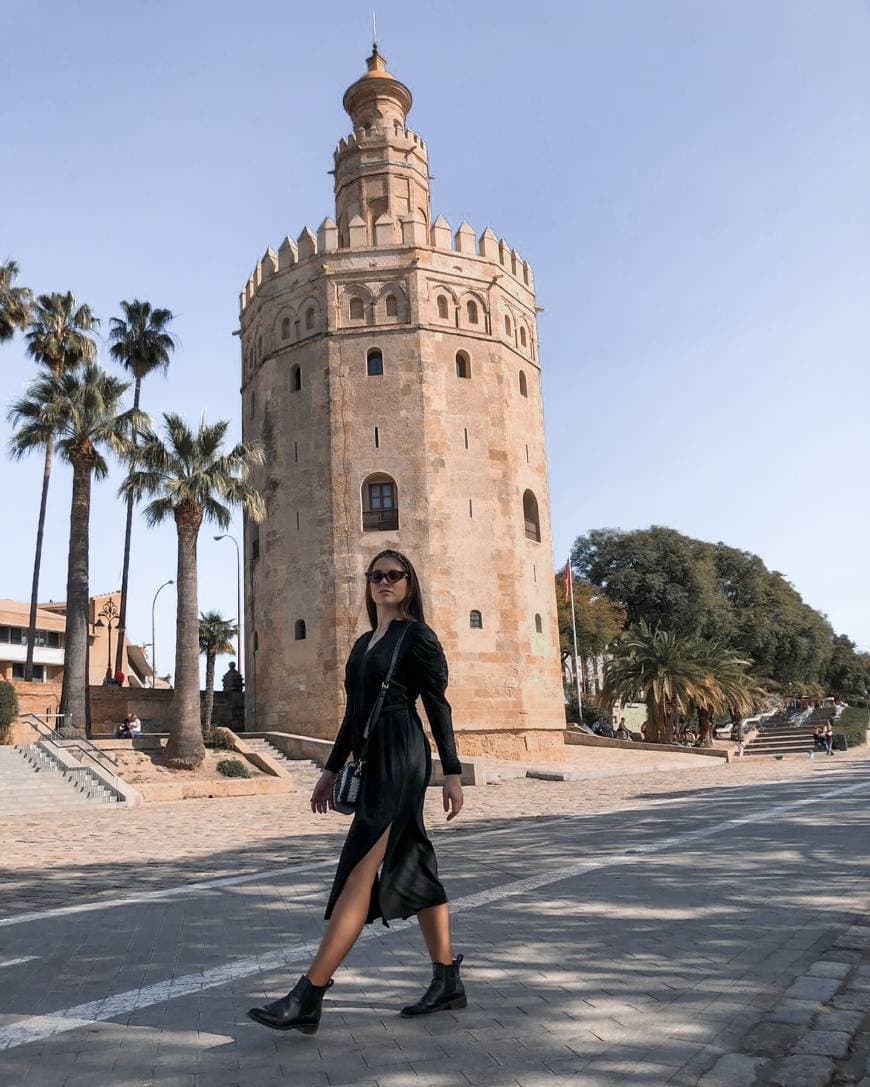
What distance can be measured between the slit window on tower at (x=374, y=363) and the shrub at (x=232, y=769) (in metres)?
13.3

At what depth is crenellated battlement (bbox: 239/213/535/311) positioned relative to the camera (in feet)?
102

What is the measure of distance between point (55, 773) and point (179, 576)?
20.1 feet

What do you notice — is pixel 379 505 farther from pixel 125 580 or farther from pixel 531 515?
pixel 125 580

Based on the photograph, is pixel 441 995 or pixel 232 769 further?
pixel 232 769

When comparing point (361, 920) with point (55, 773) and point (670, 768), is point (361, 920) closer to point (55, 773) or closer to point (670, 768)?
point (55, 773)

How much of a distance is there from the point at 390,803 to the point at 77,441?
26149 mm

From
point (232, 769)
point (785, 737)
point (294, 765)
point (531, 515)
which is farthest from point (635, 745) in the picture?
point (232, 769)

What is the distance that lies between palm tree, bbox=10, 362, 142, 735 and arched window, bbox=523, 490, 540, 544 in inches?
505

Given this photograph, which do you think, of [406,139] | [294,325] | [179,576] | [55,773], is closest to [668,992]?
[55,773]

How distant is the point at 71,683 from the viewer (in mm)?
25453

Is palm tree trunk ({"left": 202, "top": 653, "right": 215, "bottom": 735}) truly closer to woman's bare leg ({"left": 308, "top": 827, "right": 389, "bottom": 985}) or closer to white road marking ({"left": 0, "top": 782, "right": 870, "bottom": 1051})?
white road marking ({"left": 0, "top": 782, "right": 870, "bottom": 1051})

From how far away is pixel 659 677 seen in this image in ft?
118

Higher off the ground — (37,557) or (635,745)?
(37,557)

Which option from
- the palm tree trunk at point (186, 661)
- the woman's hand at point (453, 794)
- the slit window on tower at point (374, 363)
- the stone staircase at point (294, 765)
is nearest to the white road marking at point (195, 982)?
the woman's hand at point (453, 794)
